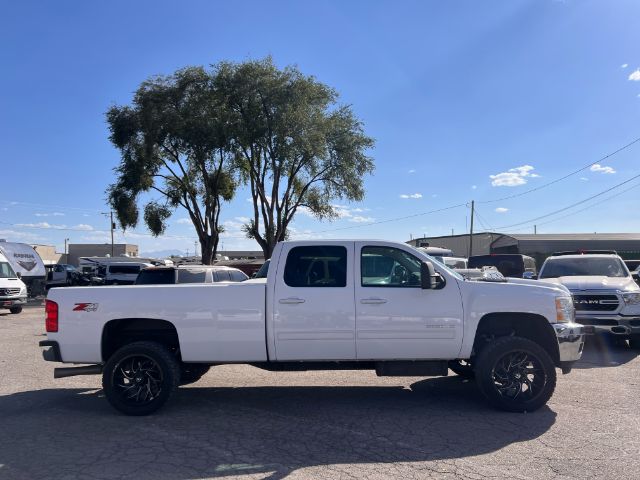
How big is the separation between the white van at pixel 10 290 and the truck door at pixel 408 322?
18.4m

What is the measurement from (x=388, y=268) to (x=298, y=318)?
1.24 meters

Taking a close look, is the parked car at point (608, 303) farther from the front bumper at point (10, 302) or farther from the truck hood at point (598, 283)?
the front bumper at point (10, 302)

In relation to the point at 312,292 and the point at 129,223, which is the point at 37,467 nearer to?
the point at 312,292

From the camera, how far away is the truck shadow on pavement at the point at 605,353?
9419 mm

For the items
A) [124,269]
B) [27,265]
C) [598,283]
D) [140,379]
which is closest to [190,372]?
[140,379]

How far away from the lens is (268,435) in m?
5.57

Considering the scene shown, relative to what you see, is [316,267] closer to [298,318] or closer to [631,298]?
[298,318]

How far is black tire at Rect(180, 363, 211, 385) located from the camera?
7147 mm

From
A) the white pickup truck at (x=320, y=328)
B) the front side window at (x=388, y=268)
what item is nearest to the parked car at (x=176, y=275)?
the white pickup truck at (x=320, y=328)

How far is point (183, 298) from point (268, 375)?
288 centimetres

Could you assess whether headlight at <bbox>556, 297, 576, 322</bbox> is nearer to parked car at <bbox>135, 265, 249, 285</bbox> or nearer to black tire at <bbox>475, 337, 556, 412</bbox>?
black tire at <bbox>475, 337, 556, 412</bbox>

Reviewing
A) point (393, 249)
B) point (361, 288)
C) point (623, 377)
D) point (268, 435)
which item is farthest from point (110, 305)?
point (623, 377)

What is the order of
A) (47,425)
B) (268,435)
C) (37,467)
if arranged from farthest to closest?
(47,425) < (268,435) < (37,467)

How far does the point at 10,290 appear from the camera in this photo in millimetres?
20281
